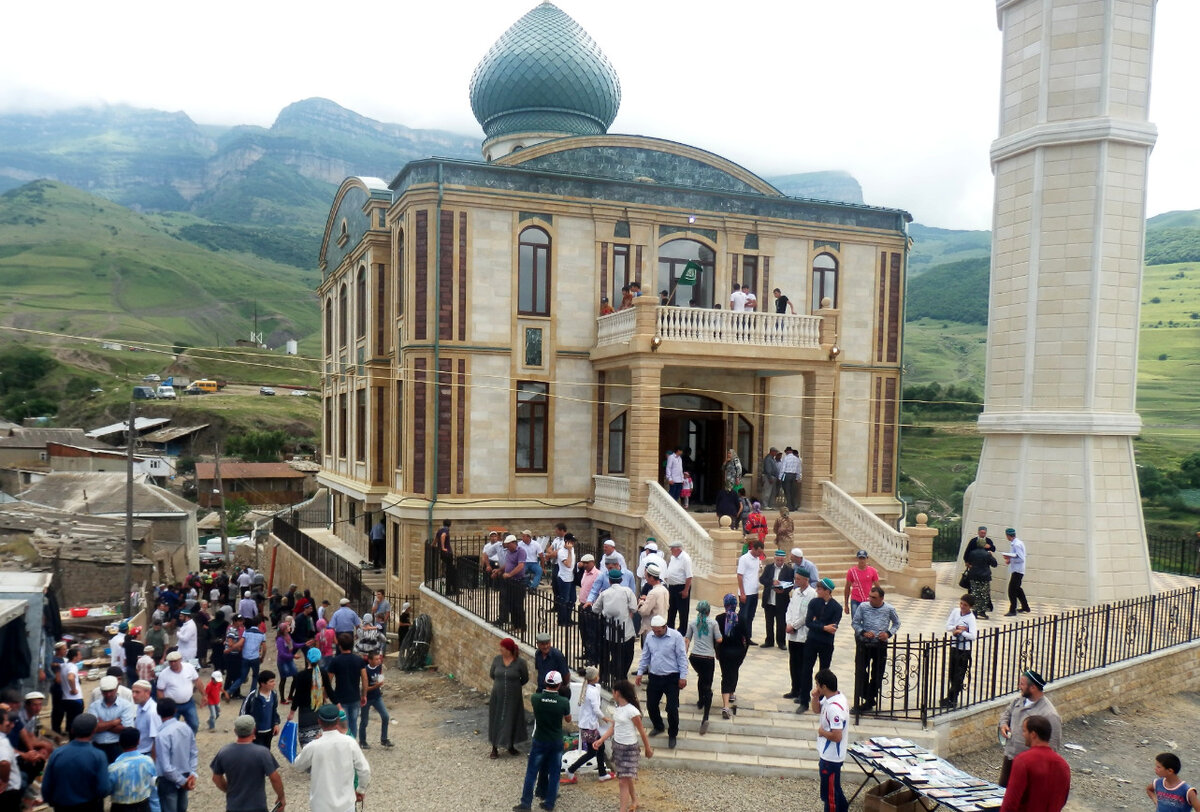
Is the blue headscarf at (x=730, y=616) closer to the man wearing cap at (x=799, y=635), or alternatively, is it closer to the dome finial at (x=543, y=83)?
the man wearing cap at (x=799, y=635)

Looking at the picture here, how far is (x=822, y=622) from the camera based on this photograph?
34.1 feet

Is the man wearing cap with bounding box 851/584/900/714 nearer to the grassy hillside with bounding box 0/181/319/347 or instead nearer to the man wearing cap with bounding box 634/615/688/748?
the man wearing cap with bounding box 634/615/688/748

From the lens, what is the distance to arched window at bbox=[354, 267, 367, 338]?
82.2ft

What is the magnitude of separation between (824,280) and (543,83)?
1026 centimetres

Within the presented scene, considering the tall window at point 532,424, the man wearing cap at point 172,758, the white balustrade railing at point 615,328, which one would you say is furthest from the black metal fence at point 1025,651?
the tall window at point 532,424

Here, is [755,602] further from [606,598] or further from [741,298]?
[741,298]

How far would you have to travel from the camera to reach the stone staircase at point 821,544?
18875 millimetres

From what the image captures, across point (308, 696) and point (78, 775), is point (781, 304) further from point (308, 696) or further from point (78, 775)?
point (78, 775)

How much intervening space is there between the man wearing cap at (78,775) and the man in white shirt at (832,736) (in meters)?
6.54

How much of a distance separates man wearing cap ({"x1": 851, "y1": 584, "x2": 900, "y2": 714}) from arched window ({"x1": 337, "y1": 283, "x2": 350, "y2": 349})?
2089cm

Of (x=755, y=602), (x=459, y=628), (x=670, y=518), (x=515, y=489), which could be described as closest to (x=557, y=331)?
(x=515, y=489)

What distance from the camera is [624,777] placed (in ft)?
28.8

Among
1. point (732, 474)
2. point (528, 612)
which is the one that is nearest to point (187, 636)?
point (528, 612)

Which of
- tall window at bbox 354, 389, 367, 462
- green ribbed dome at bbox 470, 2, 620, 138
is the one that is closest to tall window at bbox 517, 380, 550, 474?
tall window at bbox 354, 389, 367, 462
